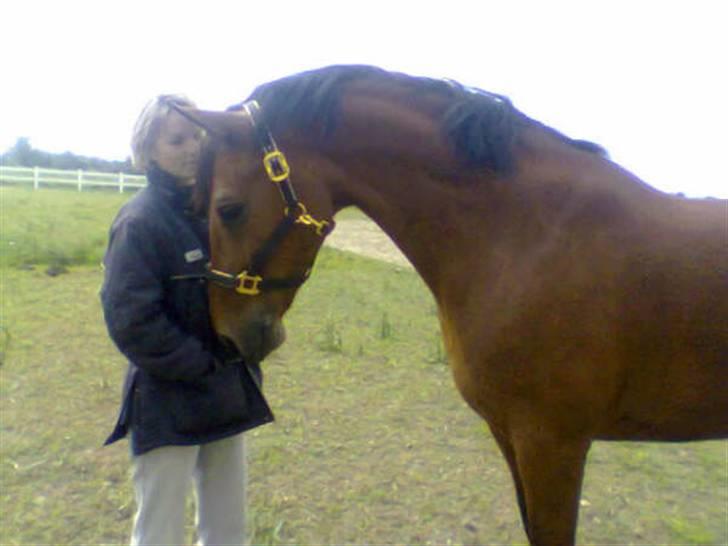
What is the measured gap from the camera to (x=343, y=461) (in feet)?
14.9

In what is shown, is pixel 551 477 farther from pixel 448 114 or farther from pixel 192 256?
pixel 192 256

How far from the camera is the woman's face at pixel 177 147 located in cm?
252

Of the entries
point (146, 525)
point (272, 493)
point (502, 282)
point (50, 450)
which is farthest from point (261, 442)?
point (502, 282)

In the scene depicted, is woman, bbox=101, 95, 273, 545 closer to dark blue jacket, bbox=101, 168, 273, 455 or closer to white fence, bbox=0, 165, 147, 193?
dark blue jacket, bbox=101, 168, 273, 455

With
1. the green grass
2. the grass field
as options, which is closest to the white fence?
the green grass

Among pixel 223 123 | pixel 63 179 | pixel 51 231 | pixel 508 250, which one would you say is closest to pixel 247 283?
pixel 223 123

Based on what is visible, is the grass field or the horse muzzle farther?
the grass field

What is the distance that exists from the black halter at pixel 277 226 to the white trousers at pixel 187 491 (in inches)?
28.1

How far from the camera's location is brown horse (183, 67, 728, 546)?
2316 mm

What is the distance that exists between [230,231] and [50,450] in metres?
2.94

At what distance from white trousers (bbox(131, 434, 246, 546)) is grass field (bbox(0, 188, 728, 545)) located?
2.21 feet

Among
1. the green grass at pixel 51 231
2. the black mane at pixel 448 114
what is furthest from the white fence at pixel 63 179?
the black mane at pixel 448 114

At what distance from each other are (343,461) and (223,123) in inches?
110

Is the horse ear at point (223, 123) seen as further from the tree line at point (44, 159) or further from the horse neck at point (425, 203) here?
the tree line at point (44, 159)
